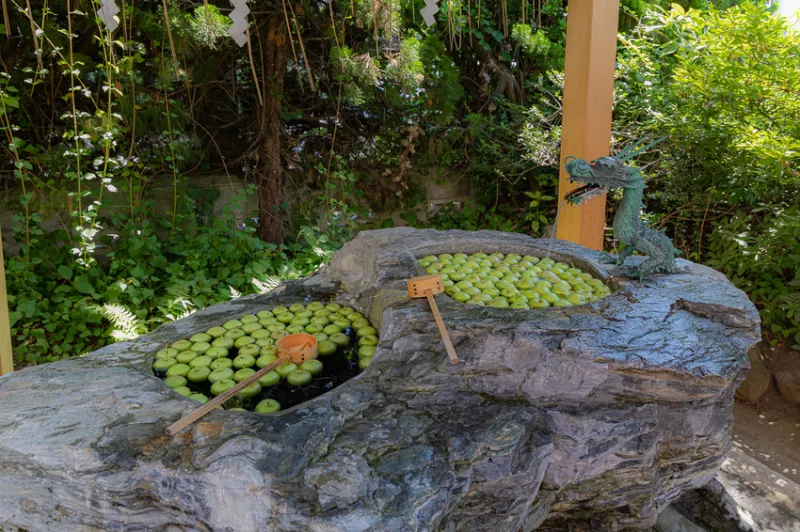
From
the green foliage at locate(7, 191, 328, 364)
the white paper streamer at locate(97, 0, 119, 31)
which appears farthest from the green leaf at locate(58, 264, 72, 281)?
the white paper streamer at locate(97, 0, 119, 31)

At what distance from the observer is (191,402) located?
1885 millimetres

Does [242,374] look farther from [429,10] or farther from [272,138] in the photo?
[272,138]

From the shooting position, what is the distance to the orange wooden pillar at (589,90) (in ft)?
12.0

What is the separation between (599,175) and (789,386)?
2.74m

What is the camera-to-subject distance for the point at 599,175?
2525 mm

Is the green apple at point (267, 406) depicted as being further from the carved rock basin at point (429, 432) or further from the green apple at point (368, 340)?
the green apple at point (368, 340)

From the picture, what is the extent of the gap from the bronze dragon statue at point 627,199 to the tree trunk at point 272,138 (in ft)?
10.00

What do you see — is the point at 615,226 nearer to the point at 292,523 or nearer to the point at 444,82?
the point at 292,523

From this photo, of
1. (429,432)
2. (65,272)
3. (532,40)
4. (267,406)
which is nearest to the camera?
(429,432)

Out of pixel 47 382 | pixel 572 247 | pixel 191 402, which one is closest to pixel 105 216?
pixel 47 382

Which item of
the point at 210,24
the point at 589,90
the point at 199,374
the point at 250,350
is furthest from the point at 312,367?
the point at 589,90

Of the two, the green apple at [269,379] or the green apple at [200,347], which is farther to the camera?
the green apple at [200,347]

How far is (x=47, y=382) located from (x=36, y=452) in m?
0.49

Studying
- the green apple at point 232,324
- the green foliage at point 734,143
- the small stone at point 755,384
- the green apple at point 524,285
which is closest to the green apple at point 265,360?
the green apple at point 232,324
